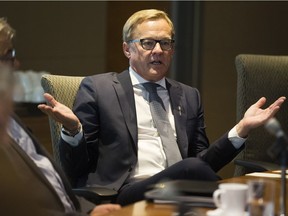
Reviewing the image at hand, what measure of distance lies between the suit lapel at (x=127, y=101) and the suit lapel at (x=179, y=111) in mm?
232

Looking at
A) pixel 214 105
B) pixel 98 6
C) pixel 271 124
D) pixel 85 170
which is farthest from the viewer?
pixel 214 105

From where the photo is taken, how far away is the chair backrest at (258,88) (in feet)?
13.4

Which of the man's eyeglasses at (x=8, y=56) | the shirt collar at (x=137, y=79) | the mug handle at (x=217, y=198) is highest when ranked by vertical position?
the man's eyeglasses at (x=8, y=56)

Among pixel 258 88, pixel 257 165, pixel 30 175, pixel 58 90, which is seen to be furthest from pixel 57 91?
pixel 30 175

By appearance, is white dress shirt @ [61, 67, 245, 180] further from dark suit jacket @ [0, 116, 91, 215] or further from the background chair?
dark suit jacket @ [0, 116, 91, 215]

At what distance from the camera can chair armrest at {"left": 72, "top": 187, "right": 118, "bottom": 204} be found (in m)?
3.02

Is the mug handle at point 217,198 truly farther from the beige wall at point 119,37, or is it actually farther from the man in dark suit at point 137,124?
the beige wall at point 119,37

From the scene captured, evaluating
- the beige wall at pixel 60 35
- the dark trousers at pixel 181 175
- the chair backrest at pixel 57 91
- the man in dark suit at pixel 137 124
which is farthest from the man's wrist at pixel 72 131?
the beige wall at pixel 60 35

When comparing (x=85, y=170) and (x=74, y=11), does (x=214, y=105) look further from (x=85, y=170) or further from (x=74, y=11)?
(x=85, y=170)

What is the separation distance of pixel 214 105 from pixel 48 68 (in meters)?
1.78

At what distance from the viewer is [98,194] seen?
3062 mm

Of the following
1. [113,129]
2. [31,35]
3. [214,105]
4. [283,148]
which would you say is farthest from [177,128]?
[214,105]

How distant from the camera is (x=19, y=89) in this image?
197 cm

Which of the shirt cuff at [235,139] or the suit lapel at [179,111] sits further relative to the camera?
the suit lapel at [179,111]
